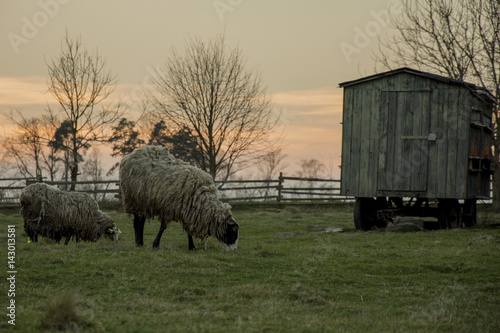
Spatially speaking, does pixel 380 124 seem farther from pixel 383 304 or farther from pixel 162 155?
pixel 383 304

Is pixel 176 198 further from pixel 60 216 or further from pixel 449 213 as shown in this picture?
pixel 449 213

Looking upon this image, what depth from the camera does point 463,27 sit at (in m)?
19.0

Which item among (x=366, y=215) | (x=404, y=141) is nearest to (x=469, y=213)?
(x=366, y=215)

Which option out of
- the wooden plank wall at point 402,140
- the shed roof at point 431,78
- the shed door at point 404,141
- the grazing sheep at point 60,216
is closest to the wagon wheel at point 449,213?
the wooden plank wall at point 402,140

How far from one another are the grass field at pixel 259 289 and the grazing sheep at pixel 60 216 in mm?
500

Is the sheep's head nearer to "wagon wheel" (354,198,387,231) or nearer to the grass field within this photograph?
the grass field

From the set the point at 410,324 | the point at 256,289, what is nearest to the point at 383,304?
the point at 410,324

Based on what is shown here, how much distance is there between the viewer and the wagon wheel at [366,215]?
1809 centimetres

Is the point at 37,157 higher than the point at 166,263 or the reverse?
higher

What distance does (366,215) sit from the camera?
60.7ft

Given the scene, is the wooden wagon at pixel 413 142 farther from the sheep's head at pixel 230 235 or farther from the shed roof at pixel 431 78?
the sheep's head at pixel 230 235

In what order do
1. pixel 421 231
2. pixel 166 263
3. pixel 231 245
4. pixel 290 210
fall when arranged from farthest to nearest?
pixel 290 210 → pixel 421 231 → pixel 231 245 → pixel 166 263

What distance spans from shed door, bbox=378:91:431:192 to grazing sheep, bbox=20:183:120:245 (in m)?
8.91

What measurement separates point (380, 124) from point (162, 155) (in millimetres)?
8517
